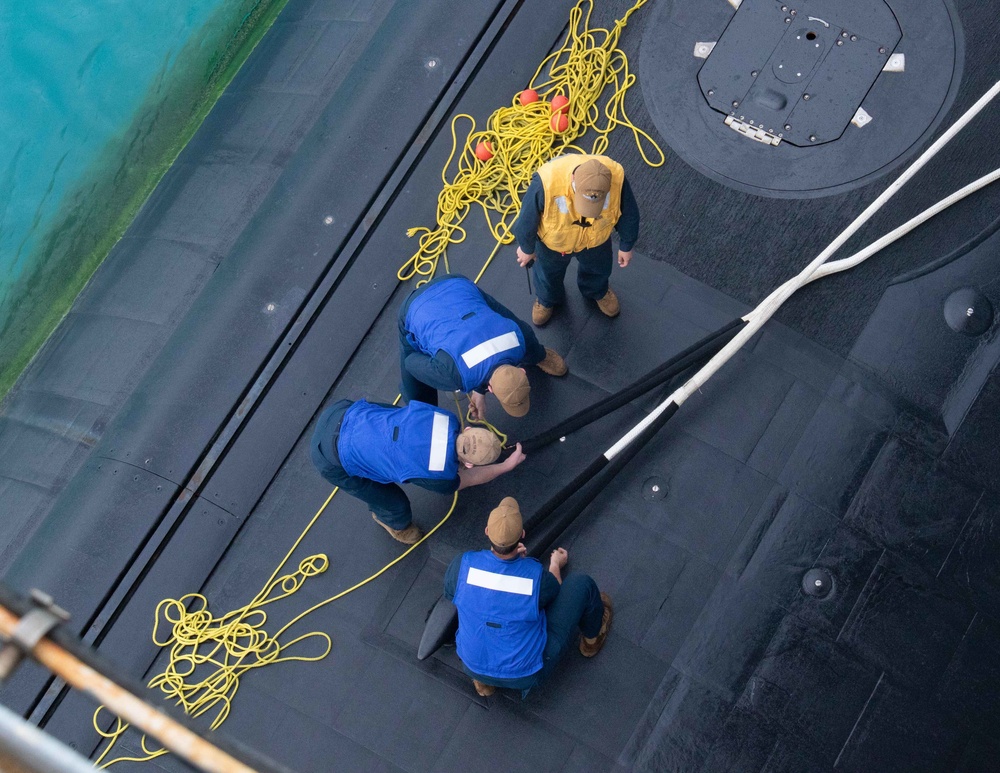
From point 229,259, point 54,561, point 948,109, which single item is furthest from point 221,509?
point 948,109

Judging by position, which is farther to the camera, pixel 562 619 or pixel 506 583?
pixel 562 619

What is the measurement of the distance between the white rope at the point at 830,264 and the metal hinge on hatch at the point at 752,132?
0.50 metres

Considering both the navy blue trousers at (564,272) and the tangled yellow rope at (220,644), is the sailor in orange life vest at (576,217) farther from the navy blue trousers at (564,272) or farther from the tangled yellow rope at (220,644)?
the tangled yellow rope at (220,644)

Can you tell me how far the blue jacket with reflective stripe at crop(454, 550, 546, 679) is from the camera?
252 cm

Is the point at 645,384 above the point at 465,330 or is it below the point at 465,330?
above

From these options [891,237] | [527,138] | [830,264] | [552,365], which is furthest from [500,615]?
[891,237]

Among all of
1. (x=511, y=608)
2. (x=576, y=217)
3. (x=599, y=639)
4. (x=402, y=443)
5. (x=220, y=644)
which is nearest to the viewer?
(x=511, y=608)

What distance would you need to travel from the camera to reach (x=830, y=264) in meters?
3.30

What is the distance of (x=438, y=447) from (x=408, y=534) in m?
0.54

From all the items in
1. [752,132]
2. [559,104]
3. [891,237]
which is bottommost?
[559,104]

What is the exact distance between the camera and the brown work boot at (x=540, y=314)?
326 centimetres

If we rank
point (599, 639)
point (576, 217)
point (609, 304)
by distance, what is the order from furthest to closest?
point (609, 304) < point (599, 639) < point (576, 217)

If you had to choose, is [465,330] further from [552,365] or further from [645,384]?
[645,384]

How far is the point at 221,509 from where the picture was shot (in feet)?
10.5
